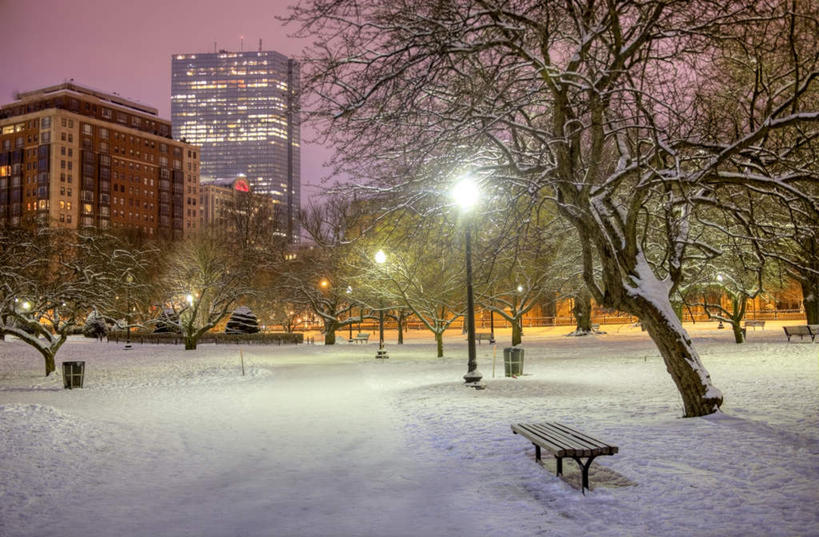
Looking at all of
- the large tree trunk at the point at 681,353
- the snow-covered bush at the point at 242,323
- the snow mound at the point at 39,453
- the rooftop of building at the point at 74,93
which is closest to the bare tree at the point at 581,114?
the large tree trunk at the point at 681,353

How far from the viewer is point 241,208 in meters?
66.1

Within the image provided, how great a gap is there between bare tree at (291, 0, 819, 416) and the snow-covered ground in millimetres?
2874

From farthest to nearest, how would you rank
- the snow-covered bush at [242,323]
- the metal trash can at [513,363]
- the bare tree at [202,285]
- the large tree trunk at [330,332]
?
the snow-covered bush at [242,323] → the large tree trunk at [330,332] → the bare tree at [202,285] → the metal trash can at [513,363]

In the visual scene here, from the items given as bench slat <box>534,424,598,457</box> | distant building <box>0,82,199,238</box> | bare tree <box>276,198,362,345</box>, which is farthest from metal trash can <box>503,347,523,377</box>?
distant building <box>0,82,199,238</box>

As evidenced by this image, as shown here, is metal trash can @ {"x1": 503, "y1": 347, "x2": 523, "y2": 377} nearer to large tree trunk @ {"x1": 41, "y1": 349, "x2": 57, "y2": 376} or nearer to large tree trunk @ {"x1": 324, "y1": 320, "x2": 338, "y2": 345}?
large tree trunk @ {"x1": 41, "y1": 349, "x2": 57, "y2": 376}

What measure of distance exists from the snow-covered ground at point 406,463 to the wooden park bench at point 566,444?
0.26m

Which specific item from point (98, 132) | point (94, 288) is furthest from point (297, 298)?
point (98, 132)

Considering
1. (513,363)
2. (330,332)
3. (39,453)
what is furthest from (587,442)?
(330,332)

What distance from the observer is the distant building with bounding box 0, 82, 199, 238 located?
127750 millimetres

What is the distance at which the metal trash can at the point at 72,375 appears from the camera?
748 inches

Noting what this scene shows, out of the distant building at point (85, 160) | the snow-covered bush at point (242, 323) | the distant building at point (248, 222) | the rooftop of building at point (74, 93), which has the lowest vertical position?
the snow-covered bush at point (242, 323)

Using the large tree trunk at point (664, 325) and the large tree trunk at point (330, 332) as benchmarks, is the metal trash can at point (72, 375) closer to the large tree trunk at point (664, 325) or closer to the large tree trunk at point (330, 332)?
the large tree trunk at point (664, 325)

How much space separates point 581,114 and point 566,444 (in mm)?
5893

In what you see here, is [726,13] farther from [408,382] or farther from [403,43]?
[408,382]
